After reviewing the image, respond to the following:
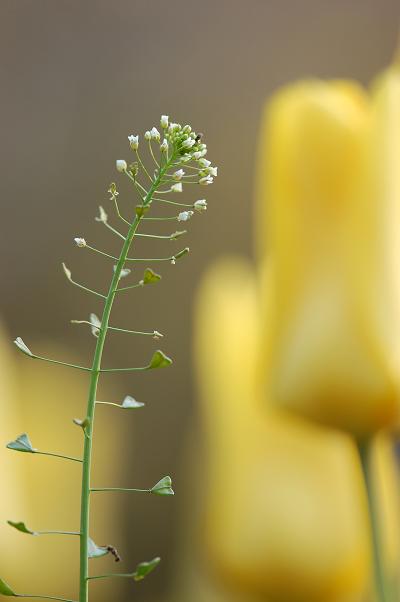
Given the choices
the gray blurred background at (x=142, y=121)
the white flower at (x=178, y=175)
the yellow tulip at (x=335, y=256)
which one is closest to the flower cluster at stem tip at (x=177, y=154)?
the white flower at (x=178, y=175)

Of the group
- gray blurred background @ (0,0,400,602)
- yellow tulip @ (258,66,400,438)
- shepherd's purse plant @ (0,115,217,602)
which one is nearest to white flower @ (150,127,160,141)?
shepherd's purse plant @ (0,115,217,602)

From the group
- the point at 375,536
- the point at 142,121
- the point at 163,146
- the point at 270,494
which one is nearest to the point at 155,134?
the point at 163,146

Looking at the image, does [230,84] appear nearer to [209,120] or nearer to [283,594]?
[209,120]

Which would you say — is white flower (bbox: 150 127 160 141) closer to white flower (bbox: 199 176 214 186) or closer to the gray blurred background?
white flower (bbox: 199 176 214 186)

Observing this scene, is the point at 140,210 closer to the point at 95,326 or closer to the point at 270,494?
the point at 95,326

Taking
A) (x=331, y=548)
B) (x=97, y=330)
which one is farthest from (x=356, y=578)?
(x=97, y=330)

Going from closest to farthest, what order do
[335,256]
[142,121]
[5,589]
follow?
[5,589] < [335,256] < [142,121]
